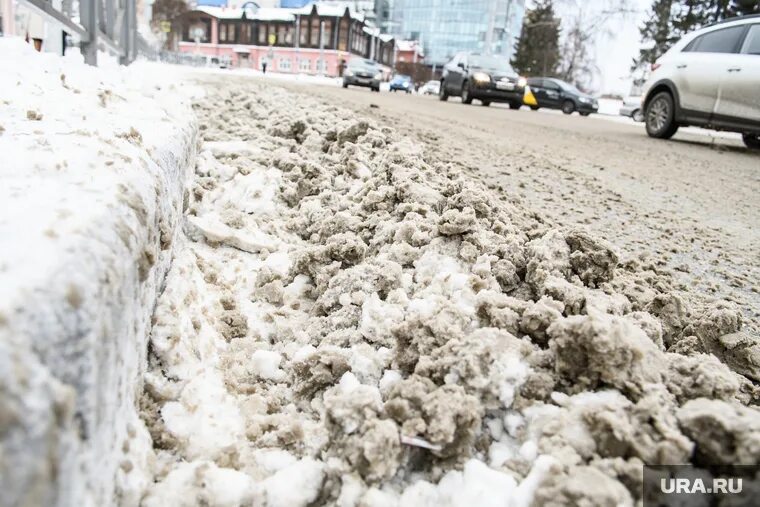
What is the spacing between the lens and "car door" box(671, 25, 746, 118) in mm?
7801

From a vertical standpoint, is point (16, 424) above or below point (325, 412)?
above

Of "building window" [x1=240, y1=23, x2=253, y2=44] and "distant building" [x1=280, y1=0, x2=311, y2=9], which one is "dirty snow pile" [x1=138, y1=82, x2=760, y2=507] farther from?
"distant building" [x1=280, y1=0, x2=311, y2=9]

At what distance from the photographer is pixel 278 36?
67875mm

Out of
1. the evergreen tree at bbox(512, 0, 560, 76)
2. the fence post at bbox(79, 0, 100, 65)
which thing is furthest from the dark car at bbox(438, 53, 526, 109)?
the evergreen tree at bbox(512, 0, 560, 76)

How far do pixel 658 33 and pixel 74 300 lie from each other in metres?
→ 41.4

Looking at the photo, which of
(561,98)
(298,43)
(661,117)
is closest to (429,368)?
(661,117)

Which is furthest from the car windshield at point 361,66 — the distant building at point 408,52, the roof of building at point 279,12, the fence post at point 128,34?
the distant building at point 408,52

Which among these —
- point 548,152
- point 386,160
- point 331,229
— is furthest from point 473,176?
point 548,152

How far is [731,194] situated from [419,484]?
4.58 meters

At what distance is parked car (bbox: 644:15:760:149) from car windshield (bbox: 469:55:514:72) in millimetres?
6866

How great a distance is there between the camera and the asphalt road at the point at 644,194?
2.74 meters

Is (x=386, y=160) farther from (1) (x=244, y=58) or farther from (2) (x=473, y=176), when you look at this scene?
(1) (x=244, y=58)

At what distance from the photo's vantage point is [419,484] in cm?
126

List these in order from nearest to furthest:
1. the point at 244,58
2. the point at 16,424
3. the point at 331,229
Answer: the point at 16,424 → the point at 331,229 → the point at 244,58
